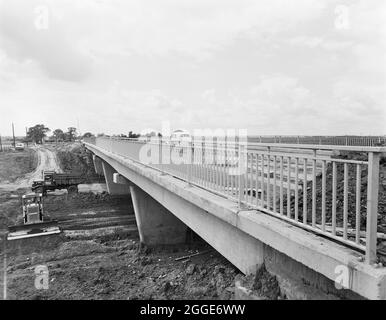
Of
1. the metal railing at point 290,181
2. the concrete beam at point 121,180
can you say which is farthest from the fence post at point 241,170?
the concrete beam at point 121,180

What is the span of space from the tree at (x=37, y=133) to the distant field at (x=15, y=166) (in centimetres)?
6193

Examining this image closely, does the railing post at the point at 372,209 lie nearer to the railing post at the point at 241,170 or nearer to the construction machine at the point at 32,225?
the railing post at the point at 241,170

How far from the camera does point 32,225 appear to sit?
53.6 feet

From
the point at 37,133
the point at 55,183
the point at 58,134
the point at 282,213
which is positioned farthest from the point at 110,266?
the point at 58,134

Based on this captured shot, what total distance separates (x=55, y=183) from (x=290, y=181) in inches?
1050

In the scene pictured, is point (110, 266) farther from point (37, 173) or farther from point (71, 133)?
point (71, 133)

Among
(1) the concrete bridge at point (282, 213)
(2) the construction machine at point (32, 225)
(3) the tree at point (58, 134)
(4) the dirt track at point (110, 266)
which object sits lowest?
(4) the dirt track at point (110, 266)

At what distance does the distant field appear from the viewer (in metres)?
37.9

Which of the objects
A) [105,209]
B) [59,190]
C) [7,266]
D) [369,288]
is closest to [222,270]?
[369,288]

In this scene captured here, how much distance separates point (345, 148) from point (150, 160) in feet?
26.3

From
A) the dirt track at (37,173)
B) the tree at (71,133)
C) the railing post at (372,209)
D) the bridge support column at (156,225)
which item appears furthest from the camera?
the tree at (71,133)

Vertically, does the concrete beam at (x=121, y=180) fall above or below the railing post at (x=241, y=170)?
below

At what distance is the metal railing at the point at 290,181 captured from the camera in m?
2.89
